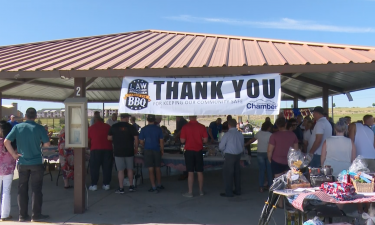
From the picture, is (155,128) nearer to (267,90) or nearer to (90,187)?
(90,187)

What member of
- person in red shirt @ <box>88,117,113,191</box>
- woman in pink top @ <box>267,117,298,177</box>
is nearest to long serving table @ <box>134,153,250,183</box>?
person in red shirt @ <box>88,117,113,191</box>

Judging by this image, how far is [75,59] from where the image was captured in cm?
659

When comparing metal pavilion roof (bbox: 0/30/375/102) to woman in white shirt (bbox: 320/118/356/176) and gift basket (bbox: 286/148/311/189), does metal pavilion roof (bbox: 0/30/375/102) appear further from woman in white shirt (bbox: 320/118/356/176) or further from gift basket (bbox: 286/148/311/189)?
gift basket (bbox: 286/148/311/189)

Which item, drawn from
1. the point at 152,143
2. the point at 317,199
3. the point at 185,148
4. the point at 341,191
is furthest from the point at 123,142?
the point at 341,191

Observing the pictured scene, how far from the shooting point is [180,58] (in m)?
6.30

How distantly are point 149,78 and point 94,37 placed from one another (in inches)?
187

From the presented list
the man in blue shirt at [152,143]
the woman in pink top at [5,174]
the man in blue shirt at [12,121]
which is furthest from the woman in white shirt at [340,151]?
the man in blue shirt at [12,121]

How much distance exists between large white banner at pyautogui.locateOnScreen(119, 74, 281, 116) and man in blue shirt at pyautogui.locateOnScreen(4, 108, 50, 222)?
1.55m

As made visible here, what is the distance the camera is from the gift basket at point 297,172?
15.5 ft

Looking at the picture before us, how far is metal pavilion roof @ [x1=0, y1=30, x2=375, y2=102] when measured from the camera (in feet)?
18.0

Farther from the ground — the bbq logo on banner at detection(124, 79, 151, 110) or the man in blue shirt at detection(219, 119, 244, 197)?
the bbq logo on banner at detection(124, 79, 151, 110)

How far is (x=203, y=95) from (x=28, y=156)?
3.20 metres

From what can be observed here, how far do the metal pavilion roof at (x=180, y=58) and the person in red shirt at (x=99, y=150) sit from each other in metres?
1.53

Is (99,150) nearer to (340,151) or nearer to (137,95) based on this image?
(137,95)
